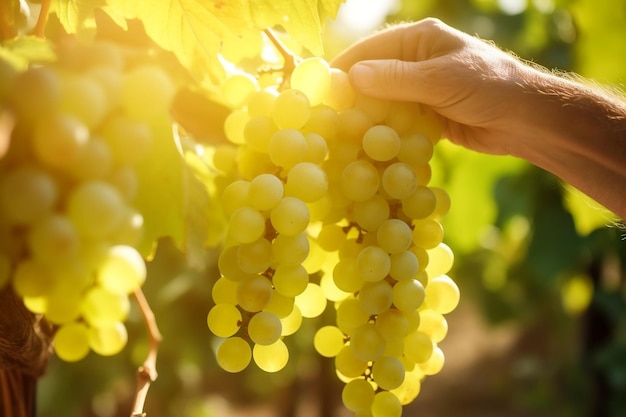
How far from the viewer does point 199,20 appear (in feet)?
2.08

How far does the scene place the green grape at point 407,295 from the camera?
65 centimetres

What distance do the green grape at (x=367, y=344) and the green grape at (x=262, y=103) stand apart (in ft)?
0.78

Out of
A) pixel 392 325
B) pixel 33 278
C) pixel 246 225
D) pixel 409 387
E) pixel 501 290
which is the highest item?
pixel 33 278

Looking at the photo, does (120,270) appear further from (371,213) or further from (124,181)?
(371,213)

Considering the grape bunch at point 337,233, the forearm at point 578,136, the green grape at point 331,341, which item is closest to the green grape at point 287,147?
the grape bunch at point 337,233

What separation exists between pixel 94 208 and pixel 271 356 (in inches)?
12.8

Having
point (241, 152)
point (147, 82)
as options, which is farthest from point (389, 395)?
point (147, 82)

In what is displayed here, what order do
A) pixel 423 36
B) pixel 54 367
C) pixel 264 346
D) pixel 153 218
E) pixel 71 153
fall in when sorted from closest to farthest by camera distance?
pixel 71 153 < pixel 153 218 < pixel 264 346 < pixel 423 36 < pixel 54 367

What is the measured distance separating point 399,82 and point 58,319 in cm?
46

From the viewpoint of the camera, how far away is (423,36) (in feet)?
2.81

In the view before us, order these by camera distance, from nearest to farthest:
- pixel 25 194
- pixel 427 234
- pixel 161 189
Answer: pixel 25 194
pixel 161 189
pixel 427 234

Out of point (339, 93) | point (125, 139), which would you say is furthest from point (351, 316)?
point (125, 139)

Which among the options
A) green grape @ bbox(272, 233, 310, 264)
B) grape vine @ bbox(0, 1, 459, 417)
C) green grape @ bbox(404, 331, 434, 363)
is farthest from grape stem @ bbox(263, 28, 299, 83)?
green grape @ bbox(404, 331, 434, 363)

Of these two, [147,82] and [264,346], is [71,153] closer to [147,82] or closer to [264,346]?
[147,82]
